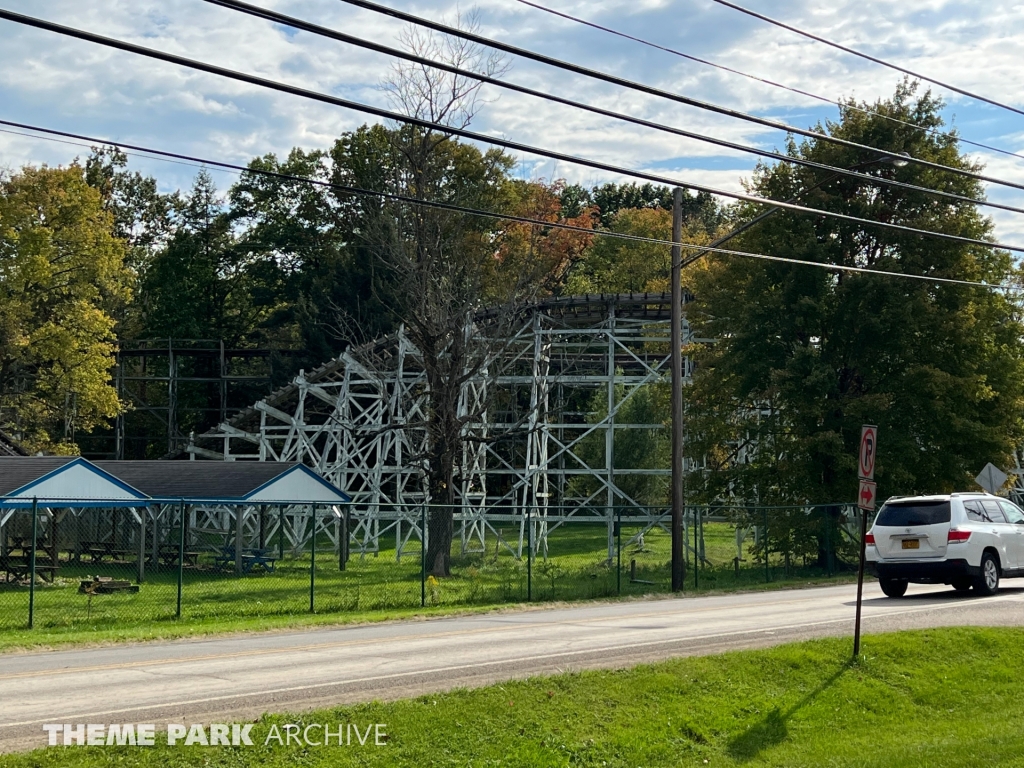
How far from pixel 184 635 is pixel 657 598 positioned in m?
10.3

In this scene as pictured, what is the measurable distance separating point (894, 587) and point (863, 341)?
41.7 ft

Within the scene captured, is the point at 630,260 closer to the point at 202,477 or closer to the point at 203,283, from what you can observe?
the point at 203,283

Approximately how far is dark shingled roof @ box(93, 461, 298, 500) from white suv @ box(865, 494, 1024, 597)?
63.0ft

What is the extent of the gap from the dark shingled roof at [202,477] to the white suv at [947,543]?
1920 cm

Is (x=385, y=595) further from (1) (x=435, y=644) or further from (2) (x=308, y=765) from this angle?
(2) (x=308, y=765)

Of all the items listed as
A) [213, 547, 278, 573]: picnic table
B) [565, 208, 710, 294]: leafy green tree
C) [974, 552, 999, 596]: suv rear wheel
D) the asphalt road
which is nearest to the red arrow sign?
the asphalt road

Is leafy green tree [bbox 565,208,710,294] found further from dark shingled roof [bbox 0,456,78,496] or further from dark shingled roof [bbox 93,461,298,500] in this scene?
dark shingled roof [bbox 0,456,78,496]

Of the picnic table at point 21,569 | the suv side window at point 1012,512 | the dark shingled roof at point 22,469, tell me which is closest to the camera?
the suv side window at point 1012,512

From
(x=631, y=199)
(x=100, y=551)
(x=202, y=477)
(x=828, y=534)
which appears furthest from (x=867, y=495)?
(x=631, y=199)

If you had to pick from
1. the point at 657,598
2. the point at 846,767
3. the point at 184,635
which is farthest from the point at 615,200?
the point at 846,767

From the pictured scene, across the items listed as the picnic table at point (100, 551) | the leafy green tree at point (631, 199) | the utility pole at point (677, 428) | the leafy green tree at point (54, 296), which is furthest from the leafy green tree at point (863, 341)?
the leafy green tree at point (631, 199)

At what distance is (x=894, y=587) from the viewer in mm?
21203

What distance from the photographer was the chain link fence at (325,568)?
71.7ft

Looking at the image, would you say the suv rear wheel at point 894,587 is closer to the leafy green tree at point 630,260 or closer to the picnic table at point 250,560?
the picnic table at point 250,560
